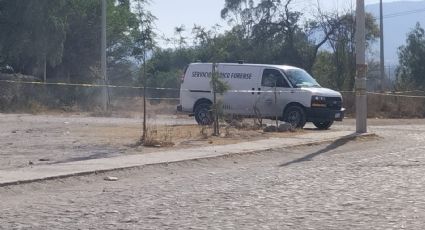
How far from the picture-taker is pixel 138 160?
15820mm

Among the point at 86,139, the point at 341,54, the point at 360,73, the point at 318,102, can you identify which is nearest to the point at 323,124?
the point at 318,102

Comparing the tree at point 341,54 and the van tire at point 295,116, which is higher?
the tree at point 341,54

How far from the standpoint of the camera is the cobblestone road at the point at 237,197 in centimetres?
934

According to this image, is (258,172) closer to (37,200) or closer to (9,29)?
(37,200)

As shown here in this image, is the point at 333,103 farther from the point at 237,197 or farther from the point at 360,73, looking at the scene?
the point at 237,197

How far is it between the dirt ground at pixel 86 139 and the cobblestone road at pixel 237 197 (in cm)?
246

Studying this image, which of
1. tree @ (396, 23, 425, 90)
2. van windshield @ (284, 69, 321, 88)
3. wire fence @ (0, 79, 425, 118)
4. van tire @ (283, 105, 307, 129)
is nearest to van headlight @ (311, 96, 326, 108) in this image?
van tire @ (283, 105, 307, 129)

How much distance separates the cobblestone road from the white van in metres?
8.60

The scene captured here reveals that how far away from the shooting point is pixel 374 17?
182ft

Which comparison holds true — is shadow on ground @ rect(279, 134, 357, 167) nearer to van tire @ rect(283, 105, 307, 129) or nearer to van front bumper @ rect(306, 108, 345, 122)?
van front bumper @ rect(306, 108, 345, 122)

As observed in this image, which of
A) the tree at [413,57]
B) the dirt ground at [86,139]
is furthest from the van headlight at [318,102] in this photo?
the tree at [413,57]

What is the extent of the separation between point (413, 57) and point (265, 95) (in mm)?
31087

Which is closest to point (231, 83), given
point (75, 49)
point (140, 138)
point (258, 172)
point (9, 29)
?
point (140, 138)

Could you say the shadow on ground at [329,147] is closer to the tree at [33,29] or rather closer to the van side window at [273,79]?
the van side window at [273,79]
